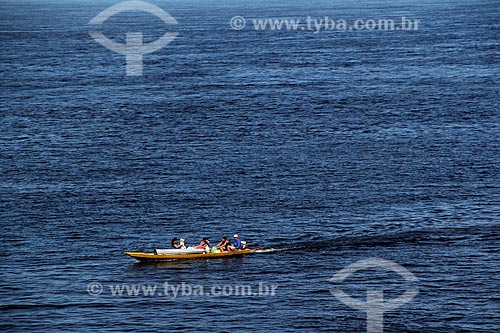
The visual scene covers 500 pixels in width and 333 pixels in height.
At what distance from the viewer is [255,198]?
104750 millimetres

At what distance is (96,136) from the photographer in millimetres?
138750

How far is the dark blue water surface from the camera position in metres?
76.4

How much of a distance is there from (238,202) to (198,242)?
13.1 m

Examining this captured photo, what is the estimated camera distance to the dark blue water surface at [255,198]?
251 ft

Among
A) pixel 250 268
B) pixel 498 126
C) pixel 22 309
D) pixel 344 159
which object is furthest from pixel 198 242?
pixel 498 126

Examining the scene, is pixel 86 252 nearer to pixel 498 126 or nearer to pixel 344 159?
pixel 344 159
